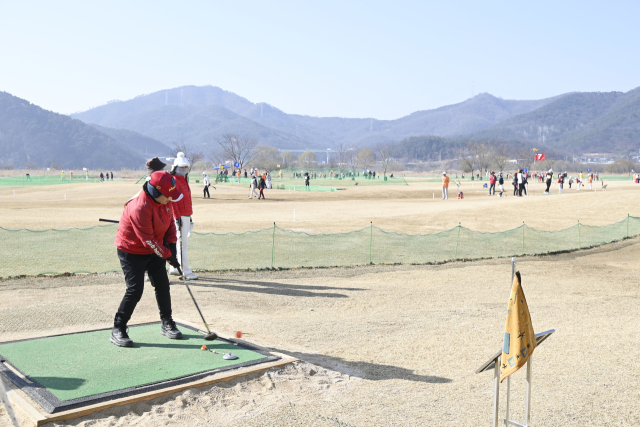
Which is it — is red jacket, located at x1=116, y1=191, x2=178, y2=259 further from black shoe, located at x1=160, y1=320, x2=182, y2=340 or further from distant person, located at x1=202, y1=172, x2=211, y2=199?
distant person, located at x1=202, y1=172, x2=211, y2=199

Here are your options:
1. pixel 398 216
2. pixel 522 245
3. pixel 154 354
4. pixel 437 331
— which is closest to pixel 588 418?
pixel 437 331

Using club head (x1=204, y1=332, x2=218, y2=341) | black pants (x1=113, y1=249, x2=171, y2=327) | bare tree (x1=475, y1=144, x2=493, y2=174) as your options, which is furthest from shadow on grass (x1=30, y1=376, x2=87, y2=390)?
bare tree (x1=475, y1=144, x2=493, y2=174)

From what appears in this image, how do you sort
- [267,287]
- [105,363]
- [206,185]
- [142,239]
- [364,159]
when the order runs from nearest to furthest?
[105,363], [142,239], [267,287], [206,185], [364,159]

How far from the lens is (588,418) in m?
5.34

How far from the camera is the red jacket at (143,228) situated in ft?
21.6


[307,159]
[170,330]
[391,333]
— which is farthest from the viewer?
[307,159]

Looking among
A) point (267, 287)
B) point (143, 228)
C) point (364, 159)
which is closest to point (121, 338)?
point (143, 228)

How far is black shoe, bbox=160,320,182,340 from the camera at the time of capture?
716 centimetres

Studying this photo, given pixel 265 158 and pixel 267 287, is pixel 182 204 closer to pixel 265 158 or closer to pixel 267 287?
pixel 267 287

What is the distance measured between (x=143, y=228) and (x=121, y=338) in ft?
4.37

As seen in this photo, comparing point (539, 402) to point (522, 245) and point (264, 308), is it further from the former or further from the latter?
point (522, 245)

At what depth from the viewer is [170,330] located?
722 centimetres

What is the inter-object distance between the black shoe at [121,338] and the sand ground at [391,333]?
53.9 inches

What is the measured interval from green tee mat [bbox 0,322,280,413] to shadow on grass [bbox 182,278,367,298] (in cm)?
366
